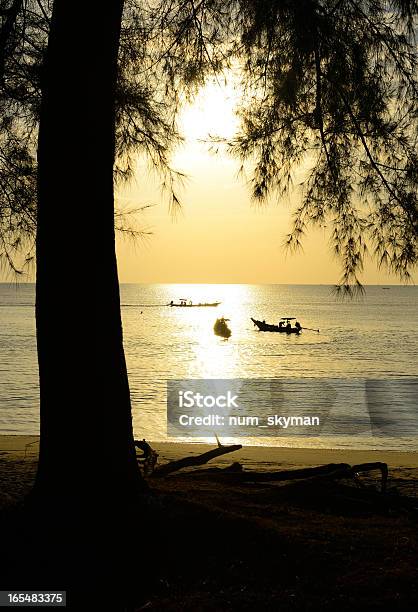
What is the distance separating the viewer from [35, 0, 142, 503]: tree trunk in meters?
4.74

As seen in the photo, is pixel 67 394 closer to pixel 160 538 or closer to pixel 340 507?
→ pixel 160 538

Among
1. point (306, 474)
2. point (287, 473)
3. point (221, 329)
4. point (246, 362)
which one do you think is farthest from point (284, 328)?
point (287, 473)

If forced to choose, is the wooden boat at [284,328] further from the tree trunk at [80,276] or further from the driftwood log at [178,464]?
the tree trunk at [80,276]

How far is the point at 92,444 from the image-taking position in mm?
4766

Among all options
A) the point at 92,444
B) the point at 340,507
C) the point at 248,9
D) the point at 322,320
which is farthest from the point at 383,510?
the point at 322,320

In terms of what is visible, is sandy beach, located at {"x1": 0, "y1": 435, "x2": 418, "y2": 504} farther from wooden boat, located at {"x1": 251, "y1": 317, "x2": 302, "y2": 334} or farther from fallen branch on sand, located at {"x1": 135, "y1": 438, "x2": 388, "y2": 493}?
wooden boat, located at {"x1": 251, "y1": 317, "x2": 302, "y2": 334}

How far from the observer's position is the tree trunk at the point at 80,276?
474 centimetres

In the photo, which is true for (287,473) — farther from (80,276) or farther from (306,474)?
(80,276)

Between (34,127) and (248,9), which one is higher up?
(248,9)

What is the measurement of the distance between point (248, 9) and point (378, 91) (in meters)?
1.39

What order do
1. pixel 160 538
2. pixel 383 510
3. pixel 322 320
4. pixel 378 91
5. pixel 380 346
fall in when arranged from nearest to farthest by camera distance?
1. pixel 160 538
2. pixel 383 510
3. pixel 378 91
4. pixel 380 346
5. pixel 322 320
